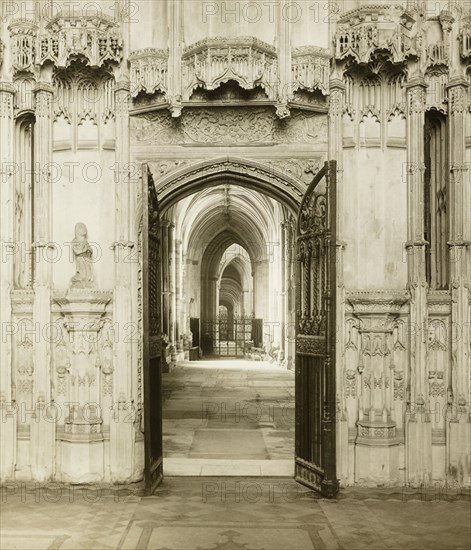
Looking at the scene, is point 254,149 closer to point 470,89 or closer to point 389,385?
point 470,89

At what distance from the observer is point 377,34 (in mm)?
7816

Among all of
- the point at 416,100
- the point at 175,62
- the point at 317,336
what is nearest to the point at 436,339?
the point at 317,336

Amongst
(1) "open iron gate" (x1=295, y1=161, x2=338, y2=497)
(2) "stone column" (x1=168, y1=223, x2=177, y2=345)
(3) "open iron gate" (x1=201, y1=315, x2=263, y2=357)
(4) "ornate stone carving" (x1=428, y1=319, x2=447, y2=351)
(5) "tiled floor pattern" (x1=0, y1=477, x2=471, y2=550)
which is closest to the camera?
(5) "tiled floor pattern" (x1=0, y1=477, x2=471, y2=550)

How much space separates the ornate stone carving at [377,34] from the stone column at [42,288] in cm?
333

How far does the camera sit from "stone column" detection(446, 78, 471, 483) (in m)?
7.96

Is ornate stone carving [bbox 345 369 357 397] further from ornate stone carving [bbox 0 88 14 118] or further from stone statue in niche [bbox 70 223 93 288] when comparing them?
ornate stone carving [bbox 0 88 14 118]

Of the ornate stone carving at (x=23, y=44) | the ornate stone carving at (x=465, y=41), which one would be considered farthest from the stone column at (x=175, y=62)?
the ornate stone carving at (x=465, y=41)

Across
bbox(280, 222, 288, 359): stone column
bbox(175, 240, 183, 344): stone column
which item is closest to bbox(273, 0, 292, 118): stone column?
bbox(280, 222, 288, 359): stone column

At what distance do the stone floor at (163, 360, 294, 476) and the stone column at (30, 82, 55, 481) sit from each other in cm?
148

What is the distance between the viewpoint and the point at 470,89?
8.16 m

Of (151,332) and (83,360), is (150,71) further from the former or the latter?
A: (83,360)

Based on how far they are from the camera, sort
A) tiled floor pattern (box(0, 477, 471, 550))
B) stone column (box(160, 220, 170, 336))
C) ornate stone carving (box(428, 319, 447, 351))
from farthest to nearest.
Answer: stone column (box(160, 220, 170, 336)) → ornate stone carving (box(428, 319, 447, 351)) → tiled floor pattern (box(0, 477, 471, 550))

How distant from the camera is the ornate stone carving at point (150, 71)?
8.12 metres

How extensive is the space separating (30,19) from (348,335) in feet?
16.2
